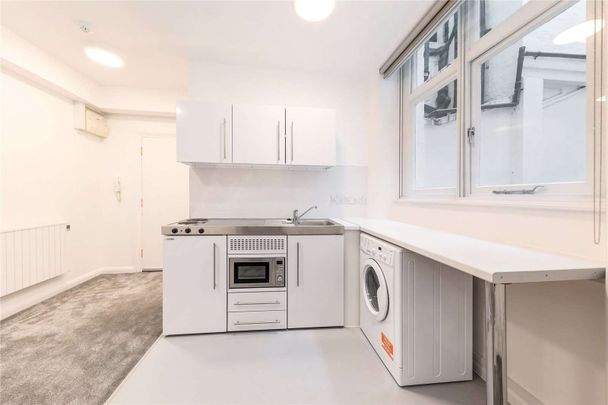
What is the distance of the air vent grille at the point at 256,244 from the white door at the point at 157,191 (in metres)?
2.08

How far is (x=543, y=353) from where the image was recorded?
48.4 inches

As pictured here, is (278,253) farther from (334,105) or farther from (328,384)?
(334,105)

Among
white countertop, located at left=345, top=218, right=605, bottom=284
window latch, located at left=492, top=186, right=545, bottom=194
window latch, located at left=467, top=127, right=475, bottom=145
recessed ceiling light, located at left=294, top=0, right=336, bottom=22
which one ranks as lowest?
white countertop, located at left=345, top=218, right=605, bottom=284

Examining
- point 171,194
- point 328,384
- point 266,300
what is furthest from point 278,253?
point 171,194

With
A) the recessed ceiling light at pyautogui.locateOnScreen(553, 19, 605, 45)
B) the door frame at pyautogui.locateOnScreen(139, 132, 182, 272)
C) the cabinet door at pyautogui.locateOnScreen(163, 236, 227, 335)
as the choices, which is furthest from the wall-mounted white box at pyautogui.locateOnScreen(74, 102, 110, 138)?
the recessed ceiling light at pyautogui.locateOnScreen(553, 19, 605, 45)

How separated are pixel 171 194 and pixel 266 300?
245 cm

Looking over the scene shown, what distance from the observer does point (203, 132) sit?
2.34m

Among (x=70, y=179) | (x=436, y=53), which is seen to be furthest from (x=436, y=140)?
(x=70, y=179)

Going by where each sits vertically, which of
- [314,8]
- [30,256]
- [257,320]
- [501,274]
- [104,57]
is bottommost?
[257,320]

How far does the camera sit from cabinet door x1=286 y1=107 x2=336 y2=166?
2439 mm

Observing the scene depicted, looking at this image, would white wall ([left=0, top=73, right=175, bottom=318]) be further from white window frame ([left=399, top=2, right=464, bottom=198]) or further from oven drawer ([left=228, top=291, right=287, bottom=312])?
white window frame ([left=399, top=2, right=464, bottom=198])

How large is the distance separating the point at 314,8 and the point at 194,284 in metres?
2.20

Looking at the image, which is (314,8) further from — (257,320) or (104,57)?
(257,320)

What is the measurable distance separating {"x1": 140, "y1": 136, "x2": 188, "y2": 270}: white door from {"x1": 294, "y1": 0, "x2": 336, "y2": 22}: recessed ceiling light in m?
2.68
